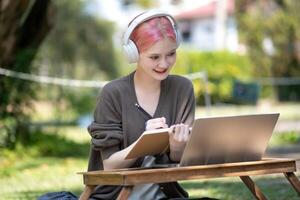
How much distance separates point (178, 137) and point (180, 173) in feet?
1.17

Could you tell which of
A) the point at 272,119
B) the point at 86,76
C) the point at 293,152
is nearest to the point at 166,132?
the point at 272,119

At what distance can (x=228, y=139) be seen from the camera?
169 inches

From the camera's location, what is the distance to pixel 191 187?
337 inches

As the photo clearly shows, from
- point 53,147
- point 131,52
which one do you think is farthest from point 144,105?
point 53,147

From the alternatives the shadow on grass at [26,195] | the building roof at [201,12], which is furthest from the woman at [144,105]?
the building roof at [201,12]

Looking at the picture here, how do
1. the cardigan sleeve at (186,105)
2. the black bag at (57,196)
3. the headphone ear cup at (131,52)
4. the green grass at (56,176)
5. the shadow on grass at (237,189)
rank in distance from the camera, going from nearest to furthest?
the headphone ear cup at (131,52) < the black bag at (57,196) < the cardigan sleeve at (186,105) < the shadow on grass at (237,189) < the green grass at (56,176)

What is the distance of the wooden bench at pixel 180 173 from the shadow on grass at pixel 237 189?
2.78 metres

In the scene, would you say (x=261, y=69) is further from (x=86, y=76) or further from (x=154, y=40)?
(x=154, y=40)

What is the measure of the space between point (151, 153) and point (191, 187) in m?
4.13

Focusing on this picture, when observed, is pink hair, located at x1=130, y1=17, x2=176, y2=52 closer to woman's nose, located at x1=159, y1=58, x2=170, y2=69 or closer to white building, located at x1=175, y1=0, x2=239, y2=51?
woman's nose, located at x1=159, y1=58, x2=170, y2=69

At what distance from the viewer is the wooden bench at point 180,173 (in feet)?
13.0

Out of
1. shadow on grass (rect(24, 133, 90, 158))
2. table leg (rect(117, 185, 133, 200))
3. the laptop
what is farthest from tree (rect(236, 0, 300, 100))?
table leg (rect(117, 185, 133, 200))

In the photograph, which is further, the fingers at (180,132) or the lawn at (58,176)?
the lawn at (58,176)

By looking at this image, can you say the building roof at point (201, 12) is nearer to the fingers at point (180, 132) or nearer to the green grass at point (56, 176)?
the green grass at point (56, 176)
